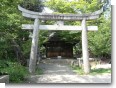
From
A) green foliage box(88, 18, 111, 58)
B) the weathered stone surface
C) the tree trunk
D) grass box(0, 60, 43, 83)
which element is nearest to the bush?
grass box(0, 60, 43, 83)

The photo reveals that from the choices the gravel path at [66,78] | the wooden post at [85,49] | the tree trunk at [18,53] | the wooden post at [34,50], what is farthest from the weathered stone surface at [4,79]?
the wooden post at [85,49]

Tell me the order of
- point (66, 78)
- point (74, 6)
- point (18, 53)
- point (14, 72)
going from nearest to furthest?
point (14, 72)
point (66, 78)
point (18, 53)
point (74, 6)

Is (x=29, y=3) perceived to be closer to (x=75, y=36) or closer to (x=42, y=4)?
(x=42, y=4)

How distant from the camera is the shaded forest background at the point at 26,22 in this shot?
3.46 meters

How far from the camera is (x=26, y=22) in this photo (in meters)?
4.13

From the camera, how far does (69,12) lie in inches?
165

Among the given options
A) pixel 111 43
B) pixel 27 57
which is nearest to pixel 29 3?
pixel 27 57

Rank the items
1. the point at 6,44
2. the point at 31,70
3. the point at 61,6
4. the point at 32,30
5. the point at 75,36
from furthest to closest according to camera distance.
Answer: the point at 75,36
the point at 32,30
the point at 61,6
the point at 31,70
the point at 6,44

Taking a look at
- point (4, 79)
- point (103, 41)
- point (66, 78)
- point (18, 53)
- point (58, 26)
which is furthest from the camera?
point (58, 26)

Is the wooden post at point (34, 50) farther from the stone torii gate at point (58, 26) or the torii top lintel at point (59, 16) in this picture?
the torii top lintel at point (59, 16)

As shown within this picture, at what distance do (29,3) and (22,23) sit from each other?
1.26 feet

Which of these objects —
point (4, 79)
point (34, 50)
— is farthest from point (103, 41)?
point (4, 79)

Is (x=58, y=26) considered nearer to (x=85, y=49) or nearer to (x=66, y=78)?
(x=85, y=49)

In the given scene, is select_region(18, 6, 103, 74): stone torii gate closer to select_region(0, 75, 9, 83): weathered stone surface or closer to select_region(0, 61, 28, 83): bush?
select_region(0, 61, 28, 83): bush
